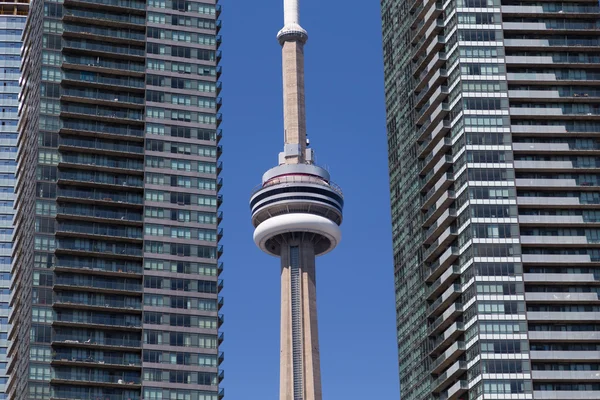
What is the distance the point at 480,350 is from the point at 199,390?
38621mm

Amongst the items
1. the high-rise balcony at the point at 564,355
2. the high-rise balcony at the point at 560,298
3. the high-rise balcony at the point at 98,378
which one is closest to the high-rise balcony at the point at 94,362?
the high-rise balcony at the point at 98,378

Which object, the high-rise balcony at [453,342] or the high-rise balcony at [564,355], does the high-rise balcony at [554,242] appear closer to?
the high-rise balcony at [453,342]

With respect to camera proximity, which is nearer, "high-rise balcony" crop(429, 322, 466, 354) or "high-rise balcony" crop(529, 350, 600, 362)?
"high-rise balcony" crop(529, 350, 600, 362)

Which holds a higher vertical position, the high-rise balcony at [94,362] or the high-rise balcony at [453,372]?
the high-rise balcony at [94,362]

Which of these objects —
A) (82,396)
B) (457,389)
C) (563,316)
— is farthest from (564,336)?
(82,396)

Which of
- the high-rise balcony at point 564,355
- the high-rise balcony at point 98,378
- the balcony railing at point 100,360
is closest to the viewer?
the high-rise balcony at point 564,355

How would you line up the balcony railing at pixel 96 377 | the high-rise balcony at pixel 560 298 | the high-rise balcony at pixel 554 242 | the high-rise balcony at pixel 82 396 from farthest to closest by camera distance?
the high-rise balcony at pixel 554 242
the balcony railing at pixel 96 377
the high-rise balcony at pixel 82 396
the high-rise balcony at pixel 560 298

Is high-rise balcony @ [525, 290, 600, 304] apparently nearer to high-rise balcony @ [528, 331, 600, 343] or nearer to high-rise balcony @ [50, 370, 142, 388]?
high-rise balcony @ [528, 331, 600, 343]

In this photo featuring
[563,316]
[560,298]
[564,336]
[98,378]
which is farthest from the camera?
[98,378]

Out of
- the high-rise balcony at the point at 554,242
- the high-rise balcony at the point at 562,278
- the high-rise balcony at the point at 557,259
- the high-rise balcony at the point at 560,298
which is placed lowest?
the high-rise balcony at the point at 560,298

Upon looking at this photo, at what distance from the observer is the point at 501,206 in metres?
198

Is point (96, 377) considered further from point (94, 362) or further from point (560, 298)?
point (560, 298)

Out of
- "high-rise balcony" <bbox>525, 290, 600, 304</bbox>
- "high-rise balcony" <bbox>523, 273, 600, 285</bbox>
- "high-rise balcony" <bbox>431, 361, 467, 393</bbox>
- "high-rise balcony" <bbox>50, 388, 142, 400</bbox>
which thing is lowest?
"high-rise balcony" <bbox>50, 388, 142, 400</bbox>

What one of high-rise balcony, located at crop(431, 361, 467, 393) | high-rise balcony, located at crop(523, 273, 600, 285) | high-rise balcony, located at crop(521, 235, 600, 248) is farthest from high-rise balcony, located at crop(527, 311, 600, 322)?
high-rise balcony, located at crop(431, 361, 467, 393)
